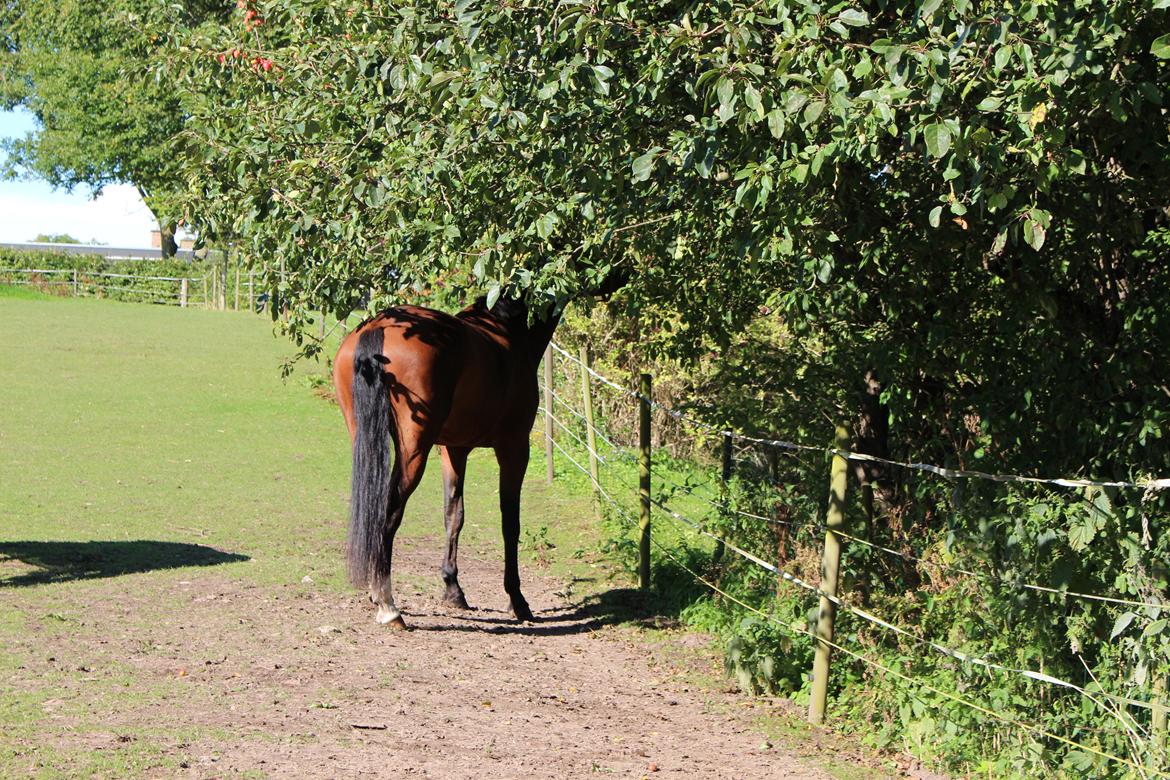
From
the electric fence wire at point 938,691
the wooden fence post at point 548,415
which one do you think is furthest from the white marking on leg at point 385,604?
the wooden fence post at point 548,415

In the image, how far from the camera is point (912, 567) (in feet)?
22.1

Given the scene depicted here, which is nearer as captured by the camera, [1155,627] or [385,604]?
[1155,627]

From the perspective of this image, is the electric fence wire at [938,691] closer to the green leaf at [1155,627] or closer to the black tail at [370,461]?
the green leaf at [1155,627]

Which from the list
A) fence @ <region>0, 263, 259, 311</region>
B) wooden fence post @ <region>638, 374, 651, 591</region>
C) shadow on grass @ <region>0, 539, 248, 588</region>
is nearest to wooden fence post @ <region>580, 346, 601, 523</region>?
wooden fence post @ <region>638, 374, 651, 591</region>

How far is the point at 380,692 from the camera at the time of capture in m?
6.00

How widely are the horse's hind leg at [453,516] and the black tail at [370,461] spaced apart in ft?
3.32

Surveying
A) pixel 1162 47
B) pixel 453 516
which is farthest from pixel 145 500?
pixel 1162 47

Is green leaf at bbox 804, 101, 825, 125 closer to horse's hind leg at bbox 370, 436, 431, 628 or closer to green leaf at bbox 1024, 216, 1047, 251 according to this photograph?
green leaf at bbox 1024, 216, 1047, 251

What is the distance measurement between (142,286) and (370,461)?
40.5 meters

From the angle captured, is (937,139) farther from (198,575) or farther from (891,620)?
(198,575)

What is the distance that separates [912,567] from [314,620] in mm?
3456

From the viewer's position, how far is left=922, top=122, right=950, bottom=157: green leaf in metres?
3.62

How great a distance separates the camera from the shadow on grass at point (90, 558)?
26.5 ft

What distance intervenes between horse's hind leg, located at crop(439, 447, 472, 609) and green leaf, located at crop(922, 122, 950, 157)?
5066mm
